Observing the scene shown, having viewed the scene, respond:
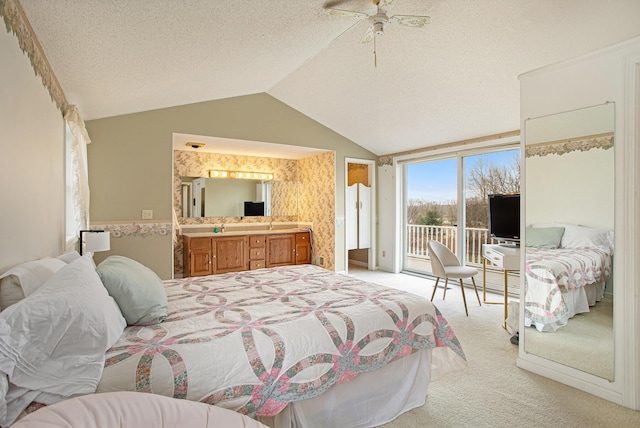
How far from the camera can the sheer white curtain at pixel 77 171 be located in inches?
114

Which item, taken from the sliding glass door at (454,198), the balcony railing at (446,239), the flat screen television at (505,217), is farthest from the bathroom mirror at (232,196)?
the flat screen television at (505,217)

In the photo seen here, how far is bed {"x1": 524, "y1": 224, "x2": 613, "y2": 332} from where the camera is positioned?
234 cm

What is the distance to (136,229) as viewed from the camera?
4309mm

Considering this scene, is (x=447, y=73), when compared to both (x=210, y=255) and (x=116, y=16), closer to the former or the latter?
(x=116, y=16)

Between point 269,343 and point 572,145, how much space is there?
2469mm

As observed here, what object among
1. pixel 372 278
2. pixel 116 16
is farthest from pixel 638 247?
pixel 372 278

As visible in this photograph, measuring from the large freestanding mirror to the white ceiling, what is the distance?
900 millimetres

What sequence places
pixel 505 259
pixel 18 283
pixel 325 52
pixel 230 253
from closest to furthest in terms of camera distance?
pixel 18 283 < pixel 505 259 < pixel 325 52 < pixel 230 253

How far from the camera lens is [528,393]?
7.54ft

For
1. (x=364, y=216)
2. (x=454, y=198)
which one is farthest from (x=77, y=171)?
(x=454, y=198)

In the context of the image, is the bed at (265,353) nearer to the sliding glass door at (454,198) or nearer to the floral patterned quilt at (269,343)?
the floral patterned quilt at (269,343)

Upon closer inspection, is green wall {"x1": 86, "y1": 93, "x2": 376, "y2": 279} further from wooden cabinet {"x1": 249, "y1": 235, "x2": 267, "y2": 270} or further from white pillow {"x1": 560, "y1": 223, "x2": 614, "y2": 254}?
white pillow {"x1": 560, "y1": 223, "x2": 614, "y2": 254}

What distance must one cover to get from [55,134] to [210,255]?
3096 millimetres

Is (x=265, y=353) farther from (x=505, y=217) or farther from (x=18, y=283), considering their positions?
(x=505, y=217)
